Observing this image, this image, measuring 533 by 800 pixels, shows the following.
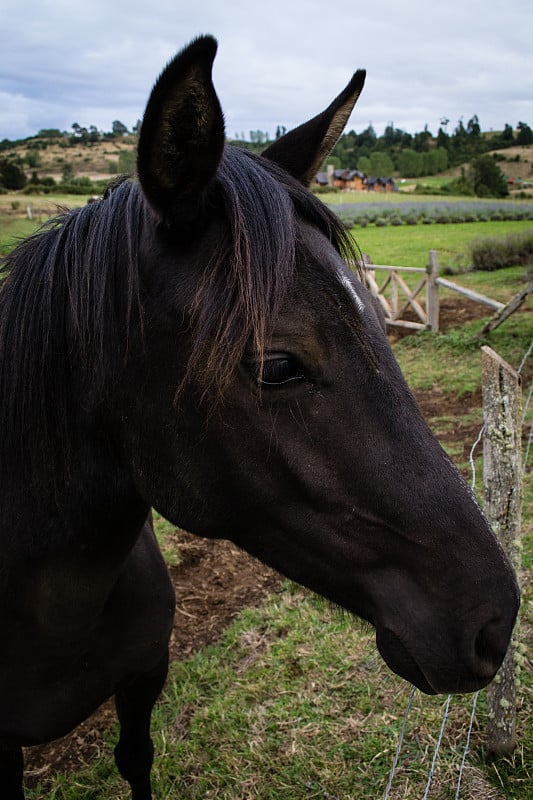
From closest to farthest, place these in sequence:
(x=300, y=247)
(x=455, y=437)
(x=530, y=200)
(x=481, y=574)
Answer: (x=481, y=574), (x=300, y=247), (x=455, y=437), (x=530, y=200)

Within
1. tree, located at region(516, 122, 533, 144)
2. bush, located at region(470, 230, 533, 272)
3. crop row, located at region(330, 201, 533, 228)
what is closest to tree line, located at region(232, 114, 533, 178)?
tree, located at region(516, 122, 533, 144)

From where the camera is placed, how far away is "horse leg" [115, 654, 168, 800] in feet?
7.47

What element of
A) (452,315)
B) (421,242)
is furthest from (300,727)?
(421,242)

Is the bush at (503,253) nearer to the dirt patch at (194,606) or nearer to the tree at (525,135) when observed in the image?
the dirt patch at (194,606)

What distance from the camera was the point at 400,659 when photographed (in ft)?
4.06

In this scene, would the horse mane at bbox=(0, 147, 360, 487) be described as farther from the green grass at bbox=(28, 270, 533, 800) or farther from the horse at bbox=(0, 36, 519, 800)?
the green grass at bbox=(28, 270, 533, 800)

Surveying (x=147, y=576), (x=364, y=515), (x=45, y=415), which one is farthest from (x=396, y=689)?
(x=45, y=415)

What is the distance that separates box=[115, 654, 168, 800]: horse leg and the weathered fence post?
1592mm

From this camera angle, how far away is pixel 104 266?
4.49 ft

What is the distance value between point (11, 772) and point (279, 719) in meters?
1.64

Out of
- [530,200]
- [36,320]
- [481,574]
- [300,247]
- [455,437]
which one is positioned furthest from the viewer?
[530,200]

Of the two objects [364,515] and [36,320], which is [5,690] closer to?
[36,320]

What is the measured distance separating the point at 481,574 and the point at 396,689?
8.35ft

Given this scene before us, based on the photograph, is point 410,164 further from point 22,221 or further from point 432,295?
point 22,221
